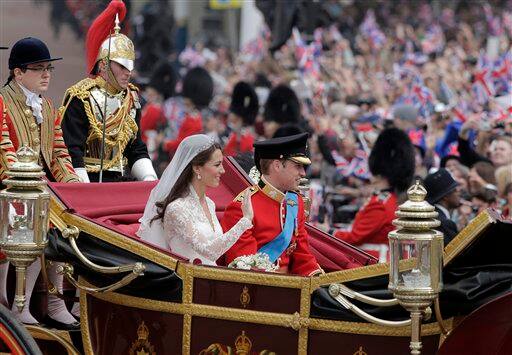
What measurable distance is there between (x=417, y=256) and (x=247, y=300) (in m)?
0.89

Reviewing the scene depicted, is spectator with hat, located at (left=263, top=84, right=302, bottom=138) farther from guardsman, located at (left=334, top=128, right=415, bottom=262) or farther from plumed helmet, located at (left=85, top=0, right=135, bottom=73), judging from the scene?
plumed helmet, located at (left=85, top=0, right=135, bottom=73)

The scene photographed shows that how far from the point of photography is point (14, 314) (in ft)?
24.0

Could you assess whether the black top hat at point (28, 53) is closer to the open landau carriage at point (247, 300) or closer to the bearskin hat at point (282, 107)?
the open landau carriage at point (247, 300)

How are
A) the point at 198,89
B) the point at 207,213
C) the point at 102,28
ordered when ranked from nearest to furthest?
the point at 207,213, the point at 102,28, the point at 198,89

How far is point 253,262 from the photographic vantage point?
23.4 ft

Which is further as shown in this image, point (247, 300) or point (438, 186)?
point (438, 186)

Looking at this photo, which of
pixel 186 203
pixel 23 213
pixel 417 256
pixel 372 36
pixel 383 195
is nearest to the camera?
pixel 417 256

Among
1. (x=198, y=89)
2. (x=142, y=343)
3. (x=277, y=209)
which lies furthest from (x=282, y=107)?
(x=142, y=343)

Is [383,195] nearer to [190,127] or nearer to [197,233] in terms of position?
[197,233]

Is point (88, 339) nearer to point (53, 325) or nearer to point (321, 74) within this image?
point (53, 325)

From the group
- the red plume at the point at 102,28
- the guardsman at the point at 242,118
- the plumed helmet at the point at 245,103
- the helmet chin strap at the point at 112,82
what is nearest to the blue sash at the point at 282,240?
the helmet chin strap at the point at 112,82

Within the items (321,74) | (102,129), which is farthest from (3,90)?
(321,74)

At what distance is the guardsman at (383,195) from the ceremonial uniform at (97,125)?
2.26 m

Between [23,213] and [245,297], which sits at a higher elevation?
[23,213]
